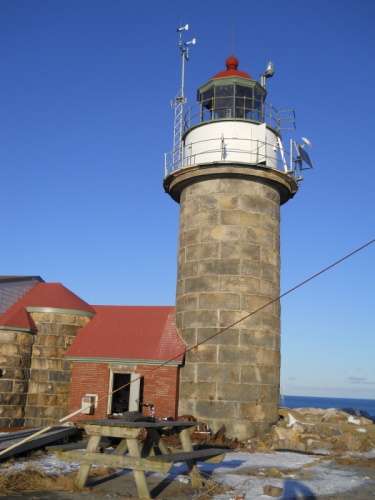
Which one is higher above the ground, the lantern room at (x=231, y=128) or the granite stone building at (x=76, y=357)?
the lantern room at (x=231, y=128)

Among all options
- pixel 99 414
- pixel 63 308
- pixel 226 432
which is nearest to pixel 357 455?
pixel 226 432

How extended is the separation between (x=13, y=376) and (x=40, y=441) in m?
5.93

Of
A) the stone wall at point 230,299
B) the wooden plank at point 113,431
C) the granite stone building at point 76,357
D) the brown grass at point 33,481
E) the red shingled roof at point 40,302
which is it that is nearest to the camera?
the wooden plank at point 113,431

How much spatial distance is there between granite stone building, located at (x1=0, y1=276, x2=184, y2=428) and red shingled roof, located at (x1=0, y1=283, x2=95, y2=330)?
39mm

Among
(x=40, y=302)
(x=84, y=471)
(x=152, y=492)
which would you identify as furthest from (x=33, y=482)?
(x=40, y=302)

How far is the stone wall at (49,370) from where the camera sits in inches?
746

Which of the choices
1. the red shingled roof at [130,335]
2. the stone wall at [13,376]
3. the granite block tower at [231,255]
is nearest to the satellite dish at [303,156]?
the granite block tower at [231,255]

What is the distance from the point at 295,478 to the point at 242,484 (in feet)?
5.14

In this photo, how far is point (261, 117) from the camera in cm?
2008

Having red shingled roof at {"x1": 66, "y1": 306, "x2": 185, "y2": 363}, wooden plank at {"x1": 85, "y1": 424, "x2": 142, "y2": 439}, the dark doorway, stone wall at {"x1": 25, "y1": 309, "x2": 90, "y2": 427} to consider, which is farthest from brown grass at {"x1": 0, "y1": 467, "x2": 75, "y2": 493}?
the dark doorway

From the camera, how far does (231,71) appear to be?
67.9 feet

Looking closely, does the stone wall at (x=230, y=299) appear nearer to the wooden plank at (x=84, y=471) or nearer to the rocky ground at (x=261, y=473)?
the rocky ground at (x=261, y=473)

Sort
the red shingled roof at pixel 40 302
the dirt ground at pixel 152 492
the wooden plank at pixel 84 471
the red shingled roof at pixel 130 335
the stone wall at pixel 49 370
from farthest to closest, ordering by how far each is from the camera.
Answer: the red shingled roof at pixel 40 302
the stone wall at pixel 49 370
the red shingled roof at pixel 130 335
the wooden plank at pixel 84 471
the dirt ground at pixel 152 492

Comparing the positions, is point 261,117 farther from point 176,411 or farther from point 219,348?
point 176,411
